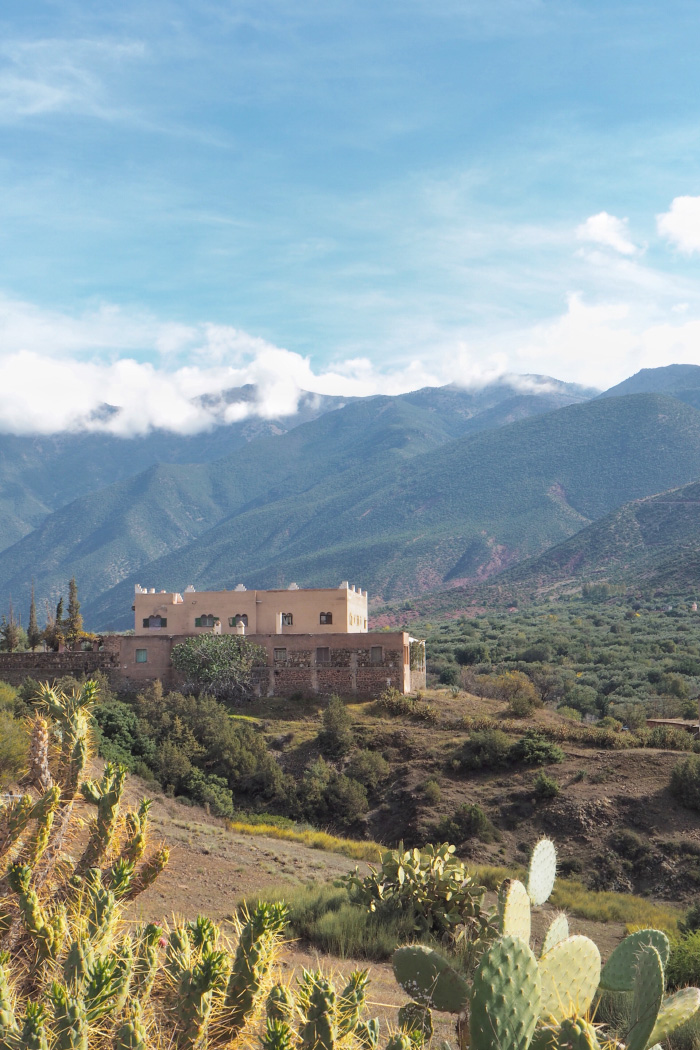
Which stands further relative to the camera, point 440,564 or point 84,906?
point 440,564

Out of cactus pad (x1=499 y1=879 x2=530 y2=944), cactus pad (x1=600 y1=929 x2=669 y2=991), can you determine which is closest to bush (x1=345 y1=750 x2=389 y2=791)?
cactus pad (x1=600 y1=929 x2=669 y2=991)

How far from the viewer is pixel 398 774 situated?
115 feet

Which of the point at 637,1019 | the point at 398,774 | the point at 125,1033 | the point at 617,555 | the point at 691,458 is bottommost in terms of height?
the point at 398,774

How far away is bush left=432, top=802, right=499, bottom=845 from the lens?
1179 inches

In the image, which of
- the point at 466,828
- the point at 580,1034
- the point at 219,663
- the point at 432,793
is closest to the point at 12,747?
the point at 432,793

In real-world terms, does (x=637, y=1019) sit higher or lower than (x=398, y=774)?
higher

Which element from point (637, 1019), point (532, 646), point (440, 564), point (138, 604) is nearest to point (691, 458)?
point (440, 564)

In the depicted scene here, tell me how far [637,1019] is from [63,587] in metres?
200

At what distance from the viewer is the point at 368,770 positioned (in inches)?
1362

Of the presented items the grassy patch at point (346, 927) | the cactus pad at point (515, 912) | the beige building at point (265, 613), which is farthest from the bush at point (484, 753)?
the cactus pad at point (515, 912)

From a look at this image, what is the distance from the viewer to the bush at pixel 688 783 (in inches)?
1174

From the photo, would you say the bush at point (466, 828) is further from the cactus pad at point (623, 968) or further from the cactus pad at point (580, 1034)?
the cactus pad at point (580, 1034)

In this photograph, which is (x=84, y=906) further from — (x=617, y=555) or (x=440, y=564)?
(x=440, y=564)

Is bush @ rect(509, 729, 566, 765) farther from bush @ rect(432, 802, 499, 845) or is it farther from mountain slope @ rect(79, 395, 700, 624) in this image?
mountain slope @ rect(79, 395, 700, 624)
